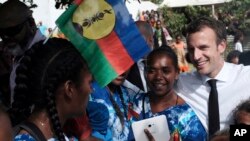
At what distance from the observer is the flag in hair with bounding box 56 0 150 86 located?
7.81ft

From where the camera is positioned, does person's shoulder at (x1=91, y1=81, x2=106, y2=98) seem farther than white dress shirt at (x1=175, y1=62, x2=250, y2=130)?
Yes

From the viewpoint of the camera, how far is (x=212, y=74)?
2883 millimetres

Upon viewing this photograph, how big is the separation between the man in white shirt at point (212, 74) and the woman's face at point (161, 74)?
0.45 ft

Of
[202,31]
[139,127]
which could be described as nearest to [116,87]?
[139,127]

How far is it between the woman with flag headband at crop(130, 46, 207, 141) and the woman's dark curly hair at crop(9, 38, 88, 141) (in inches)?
34.1

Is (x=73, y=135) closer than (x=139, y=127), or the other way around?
(x=73, y=135)

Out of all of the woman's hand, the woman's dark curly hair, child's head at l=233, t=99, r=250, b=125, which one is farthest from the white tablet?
the woman's dark curly hair

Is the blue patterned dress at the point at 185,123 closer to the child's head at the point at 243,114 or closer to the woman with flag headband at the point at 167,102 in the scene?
the woman with flag headband at the point at 167,102

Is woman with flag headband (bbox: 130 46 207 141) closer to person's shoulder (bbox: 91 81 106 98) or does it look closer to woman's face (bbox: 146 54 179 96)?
woman's face (bbox: 146 54 179 96)

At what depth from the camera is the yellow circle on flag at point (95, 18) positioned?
2.43 meters

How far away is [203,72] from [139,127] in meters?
0.55

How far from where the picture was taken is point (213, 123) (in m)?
2.78

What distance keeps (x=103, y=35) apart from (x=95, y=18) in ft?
0.35

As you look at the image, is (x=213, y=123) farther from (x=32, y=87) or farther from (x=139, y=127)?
(x=32, y=87)
